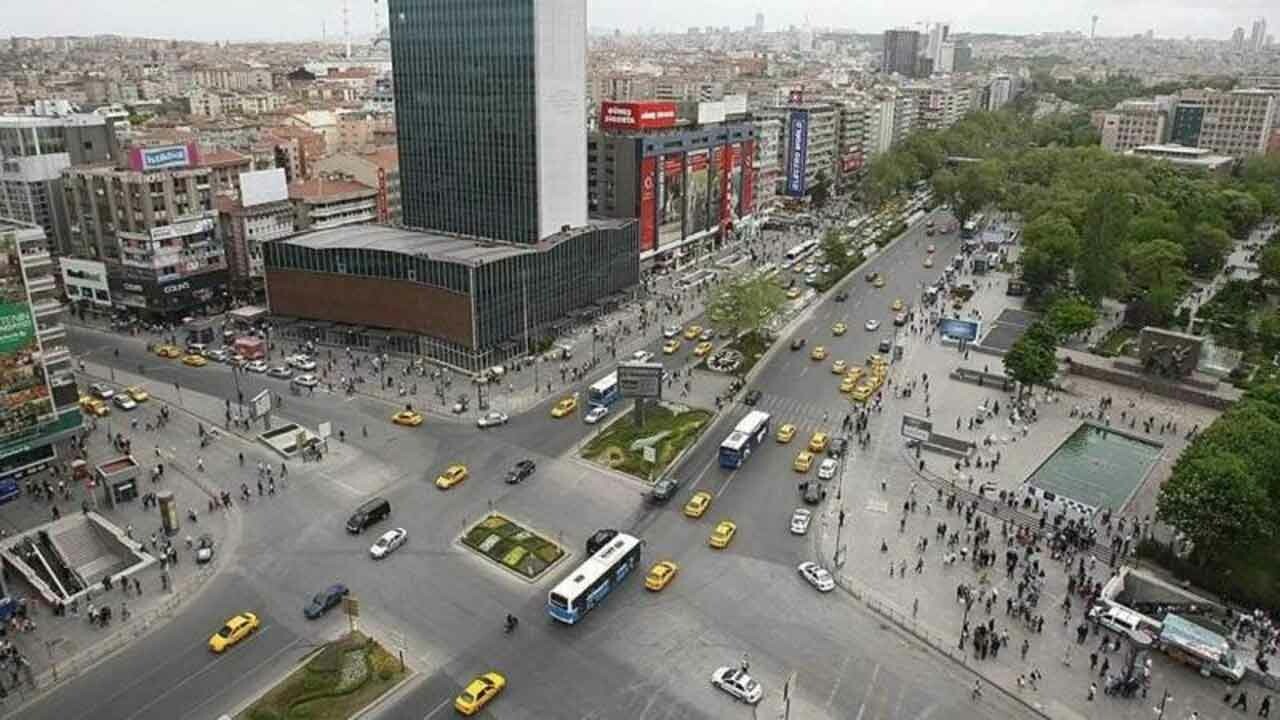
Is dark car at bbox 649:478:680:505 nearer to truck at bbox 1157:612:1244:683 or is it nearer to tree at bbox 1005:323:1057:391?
truck at bbox 1157:612:1244:683

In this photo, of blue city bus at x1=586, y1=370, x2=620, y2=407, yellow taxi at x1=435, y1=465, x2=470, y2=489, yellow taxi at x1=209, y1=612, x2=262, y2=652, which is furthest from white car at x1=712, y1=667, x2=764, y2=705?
blue city bus at x1=586, y1=370, x2=620, y2=407

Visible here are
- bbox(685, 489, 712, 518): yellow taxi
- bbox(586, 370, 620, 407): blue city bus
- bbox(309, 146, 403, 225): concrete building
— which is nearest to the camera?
bbox(685, 489, 712, 518): yellow taxi

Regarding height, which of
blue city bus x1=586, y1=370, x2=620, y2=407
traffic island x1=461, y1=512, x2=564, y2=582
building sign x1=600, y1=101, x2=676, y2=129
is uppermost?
building sign x1=600, y1=101, x2=676, y2=129

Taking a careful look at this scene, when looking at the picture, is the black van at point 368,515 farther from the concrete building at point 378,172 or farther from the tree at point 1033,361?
the concrete building at point 378,172

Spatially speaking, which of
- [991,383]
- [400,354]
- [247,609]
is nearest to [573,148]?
[400,354]

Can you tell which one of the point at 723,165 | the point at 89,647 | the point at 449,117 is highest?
the point at 449,117

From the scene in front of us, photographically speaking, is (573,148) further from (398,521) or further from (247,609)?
(247,609)

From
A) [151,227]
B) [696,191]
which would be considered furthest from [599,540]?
[696,191]
